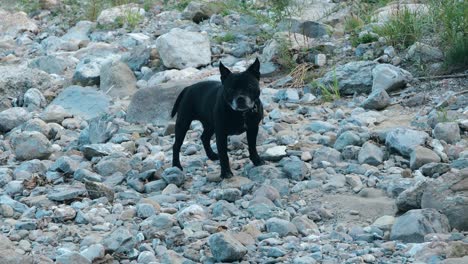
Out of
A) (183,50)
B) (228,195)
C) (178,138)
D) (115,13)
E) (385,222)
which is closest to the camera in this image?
(385,222)

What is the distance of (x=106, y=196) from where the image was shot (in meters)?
6.90

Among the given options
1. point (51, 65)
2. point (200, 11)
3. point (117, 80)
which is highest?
point (200, 11)

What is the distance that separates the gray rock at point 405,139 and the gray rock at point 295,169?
2.52 feet

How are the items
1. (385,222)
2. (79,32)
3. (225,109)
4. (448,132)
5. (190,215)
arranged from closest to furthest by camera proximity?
(385,222) → (190,215) → (225,109) → (448,132) → (79,32)

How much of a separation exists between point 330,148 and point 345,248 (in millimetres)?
2073

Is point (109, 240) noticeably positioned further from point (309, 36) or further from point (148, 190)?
point (309, 36)

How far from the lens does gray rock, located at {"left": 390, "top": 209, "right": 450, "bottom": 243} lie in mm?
5551

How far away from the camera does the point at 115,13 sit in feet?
45.5

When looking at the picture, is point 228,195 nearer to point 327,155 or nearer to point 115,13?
point 327,155

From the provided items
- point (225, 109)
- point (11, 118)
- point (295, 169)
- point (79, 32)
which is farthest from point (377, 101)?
point (79, 32)

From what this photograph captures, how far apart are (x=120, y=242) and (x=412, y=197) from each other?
74.8 inches

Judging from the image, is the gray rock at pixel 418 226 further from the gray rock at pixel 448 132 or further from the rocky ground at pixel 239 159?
the gray rock at pixel 448 132

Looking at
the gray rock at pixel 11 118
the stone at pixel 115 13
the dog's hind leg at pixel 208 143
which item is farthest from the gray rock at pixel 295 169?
the stone at pixel 115 13

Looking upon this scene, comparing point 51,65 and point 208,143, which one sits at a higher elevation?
point 208,143
